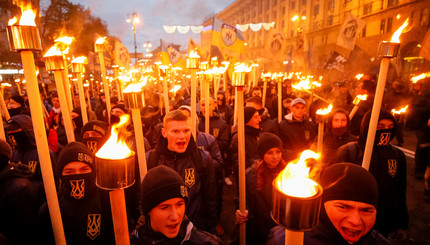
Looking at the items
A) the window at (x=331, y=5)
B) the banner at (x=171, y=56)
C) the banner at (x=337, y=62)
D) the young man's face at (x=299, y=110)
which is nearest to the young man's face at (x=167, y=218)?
the young man's face at (x=299, y=110)

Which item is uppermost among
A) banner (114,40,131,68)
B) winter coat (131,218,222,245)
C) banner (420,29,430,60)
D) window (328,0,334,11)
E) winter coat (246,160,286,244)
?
window (328,0,334,11)

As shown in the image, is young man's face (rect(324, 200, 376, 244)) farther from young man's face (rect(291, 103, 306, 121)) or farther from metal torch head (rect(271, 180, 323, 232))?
young man's face (rect(291, 103, 306, 121))

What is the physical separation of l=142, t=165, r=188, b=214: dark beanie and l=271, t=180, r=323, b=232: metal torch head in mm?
1198

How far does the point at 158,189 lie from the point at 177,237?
0.38 metres

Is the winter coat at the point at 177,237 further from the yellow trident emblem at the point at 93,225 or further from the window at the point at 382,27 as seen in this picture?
the window at the point at 382,27

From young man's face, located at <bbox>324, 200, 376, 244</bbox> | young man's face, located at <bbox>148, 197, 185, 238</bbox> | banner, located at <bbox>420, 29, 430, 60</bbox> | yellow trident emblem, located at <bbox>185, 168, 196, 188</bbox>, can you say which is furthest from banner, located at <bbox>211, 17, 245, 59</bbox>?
young man's face, located at <bbox>324, 200, 376, 244</bbox>

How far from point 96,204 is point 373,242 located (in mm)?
2410

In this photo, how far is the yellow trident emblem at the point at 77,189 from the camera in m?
2.29

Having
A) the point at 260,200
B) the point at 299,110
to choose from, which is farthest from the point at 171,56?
the point at 260,200

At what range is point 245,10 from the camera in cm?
6056

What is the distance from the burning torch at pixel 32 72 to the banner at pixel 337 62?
11990mm

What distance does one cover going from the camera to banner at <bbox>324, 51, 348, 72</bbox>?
36.5ft

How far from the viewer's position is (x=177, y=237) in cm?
178

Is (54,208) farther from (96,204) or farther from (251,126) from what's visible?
(251,126)
